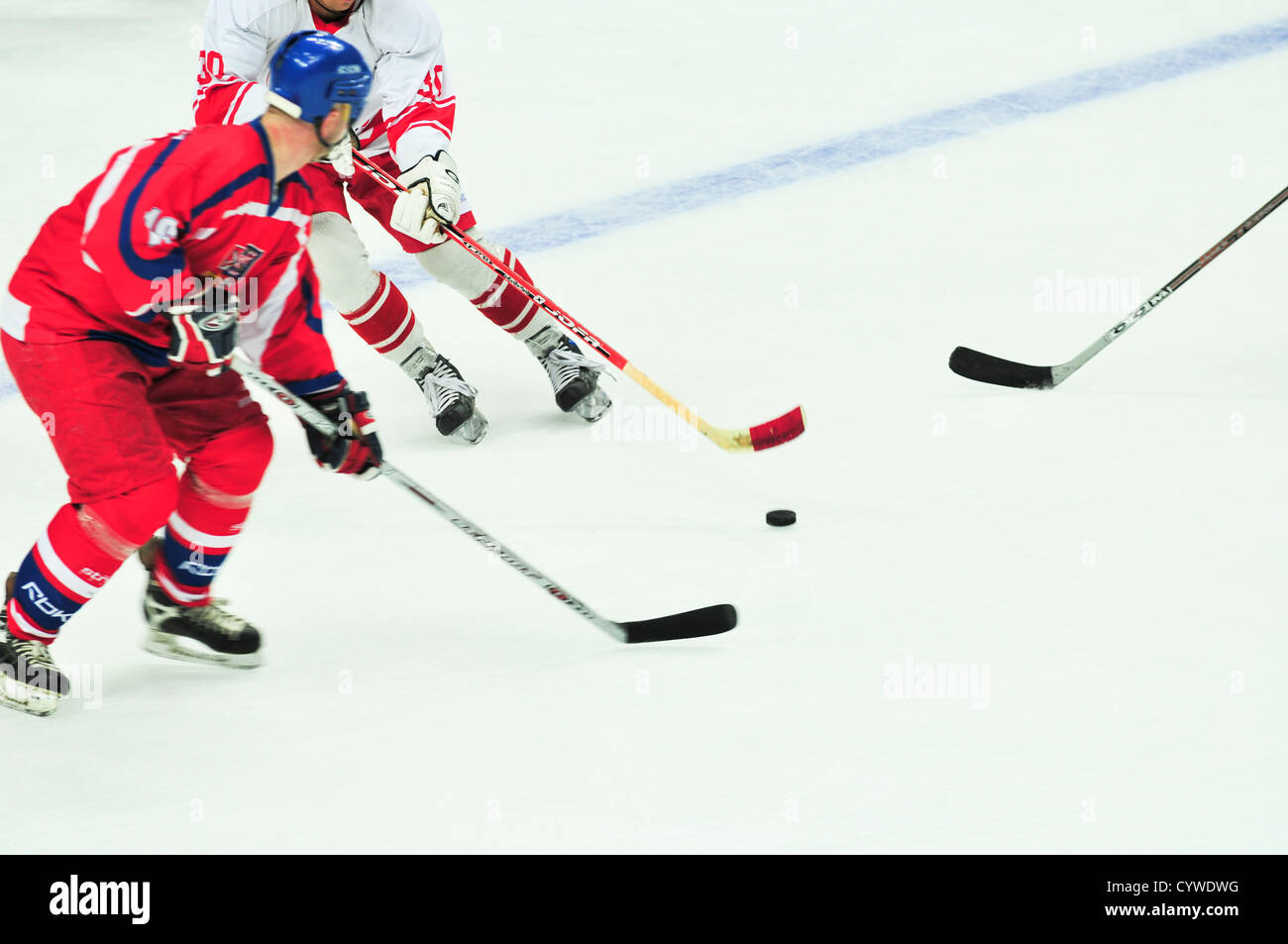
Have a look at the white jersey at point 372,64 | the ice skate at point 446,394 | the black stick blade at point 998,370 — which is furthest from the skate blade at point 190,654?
the black stick blade at point 998,370

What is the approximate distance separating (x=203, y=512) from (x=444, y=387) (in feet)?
3.36

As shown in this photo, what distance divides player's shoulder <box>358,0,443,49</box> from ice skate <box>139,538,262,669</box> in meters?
1.26

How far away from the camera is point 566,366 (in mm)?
3479

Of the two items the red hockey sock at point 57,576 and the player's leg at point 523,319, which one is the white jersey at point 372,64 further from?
the red hockey sock at point 57,576

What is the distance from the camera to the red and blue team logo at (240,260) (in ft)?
7.30

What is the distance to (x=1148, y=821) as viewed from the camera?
2107mm

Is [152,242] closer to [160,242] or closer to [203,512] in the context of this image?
[160,242]

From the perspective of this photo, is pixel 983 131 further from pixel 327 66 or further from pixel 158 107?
A: pixel 327 66

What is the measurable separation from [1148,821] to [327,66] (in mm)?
1520

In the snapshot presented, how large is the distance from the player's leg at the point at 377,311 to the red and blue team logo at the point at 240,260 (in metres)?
0.98

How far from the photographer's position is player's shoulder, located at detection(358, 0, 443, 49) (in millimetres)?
3230

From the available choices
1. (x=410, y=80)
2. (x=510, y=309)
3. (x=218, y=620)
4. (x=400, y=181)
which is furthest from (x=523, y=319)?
(x=218, y=620)

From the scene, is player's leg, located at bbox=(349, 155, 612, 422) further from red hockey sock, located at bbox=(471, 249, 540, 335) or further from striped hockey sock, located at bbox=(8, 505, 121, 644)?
striped hockey sock, located at bbox=(8, 505, 121, 644)

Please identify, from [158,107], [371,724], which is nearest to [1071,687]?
[371,724]
